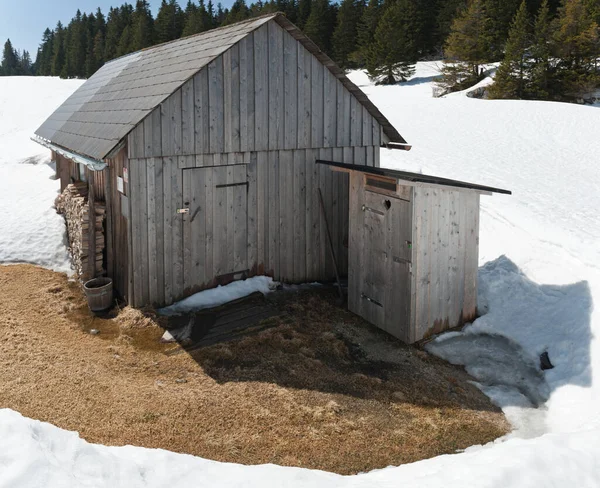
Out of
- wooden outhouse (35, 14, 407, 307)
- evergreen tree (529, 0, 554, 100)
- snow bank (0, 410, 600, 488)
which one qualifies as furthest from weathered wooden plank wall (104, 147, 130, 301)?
evergreen tree (529, 0, 554, 100)

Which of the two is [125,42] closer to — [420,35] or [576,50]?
[420,35]

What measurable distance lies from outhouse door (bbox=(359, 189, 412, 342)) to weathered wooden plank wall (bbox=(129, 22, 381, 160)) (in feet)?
7.06

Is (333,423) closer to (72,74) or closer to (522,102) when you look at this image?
(522,102)

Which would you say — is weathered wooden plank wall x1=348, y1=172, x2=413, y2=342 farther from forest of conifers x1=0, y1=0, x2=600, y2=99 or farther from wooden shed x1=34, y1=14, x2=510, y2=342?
forest of conifers x1=0, y1=0, x2=600, y2=99

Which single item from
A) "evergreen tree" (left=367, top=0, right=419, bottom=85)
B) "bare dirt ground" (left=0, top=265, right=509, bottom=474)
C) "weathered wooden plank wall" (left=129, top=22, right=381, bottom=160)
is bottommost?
"bare dirt ground" (left=0, top=265, right=509, bottom=474)

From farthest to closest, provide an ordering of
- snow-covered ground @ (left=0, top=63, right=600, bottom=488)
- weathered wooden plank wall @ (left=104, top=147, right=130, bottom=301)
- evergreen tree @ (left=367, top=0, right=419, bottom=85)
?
evergreen tree @ (left=367, top=0, right=419, bottom=85)
weathered wooden plank wall @ (left=104, top=147, right=130, bottom=301)
snow-covered ground @ (left=0, top=63, right=600, bottom=488)

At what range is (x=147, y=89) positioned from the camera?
9875 millimetres

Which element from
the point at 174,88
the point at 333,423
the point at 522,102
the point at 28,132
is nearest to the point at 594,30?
the point at 522,102

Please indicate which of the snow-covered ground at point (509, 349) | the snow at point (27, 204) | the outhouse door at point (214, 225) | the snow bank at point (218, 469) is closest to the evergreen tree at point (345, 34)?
the snow at point (27, 204)

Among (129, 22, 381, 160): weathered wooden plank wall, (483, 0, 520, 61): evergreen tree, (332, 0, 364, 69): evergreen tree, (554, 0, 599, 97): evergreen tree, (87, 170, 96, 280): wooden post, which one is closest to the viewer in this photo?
(129, 22, 381, 160): weathered wooden plank wall

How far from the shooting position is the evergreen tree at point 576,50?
→ 40.1 m

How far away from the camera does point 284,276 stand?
10.5 meters

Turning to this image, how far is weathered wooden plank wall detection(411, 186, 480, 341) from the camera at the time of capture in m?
8.13

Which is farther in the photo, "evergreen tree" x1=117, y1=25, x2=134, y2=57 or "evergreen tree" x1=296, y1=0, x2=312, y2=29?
"evergreen tree" x1=296, y1=0, x2=312, y2=29
